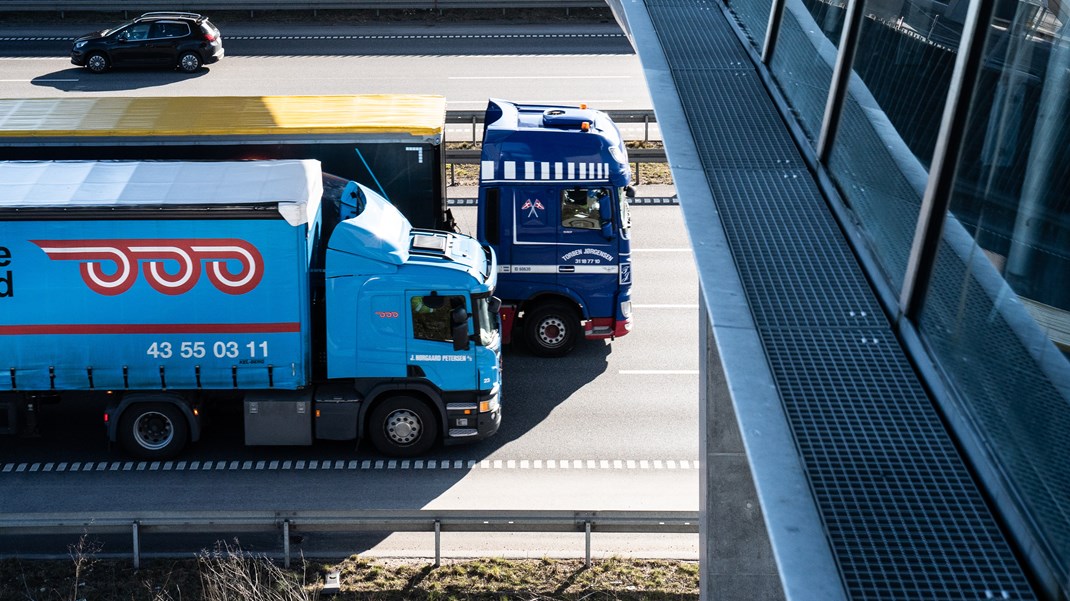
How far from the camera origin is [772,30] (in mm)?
10727

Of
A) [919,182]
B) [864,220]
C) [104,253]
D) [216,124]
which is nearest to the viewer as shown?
[919,182]

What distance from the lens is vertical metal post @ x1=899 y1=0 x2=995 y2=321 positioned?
265 inches

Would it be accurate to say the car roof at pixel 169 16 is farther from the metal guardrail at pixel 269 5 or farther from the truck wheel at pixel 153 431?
the truck wheel at pixel 153 431

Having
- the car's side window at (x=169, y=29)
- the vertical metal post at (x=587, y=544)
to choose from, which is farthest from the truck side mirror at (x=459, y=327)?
the car's side window at (x=169, y=29)

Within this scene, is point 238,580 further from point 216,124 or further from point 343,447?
point 216,124

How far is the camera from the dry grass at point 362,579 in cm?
1084

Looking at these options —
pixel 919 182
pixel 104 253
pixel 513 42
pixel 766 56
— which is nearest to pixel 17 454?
pixel 104 253

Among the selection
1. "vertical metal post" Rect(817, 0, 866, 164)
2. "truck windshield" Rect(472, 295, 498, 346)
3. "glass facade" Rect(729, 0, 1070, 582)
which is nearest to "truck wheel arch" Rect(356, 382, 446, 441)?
"truck windshield" Rect(472, 295, 498, 346)

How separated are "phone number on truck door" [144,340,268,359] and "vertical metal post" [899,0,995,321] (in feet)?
26.7

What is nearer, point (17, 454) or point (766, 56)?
point (766, 56)

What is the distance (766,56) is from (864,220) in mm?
3299

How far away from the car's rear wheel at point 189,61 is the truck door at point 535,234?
16672 millimetres

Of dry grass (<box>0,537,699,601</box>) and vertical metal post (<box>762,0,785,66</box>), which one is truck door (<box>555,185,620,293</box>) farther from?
dry grass (<box>0,537,699,601</box>)

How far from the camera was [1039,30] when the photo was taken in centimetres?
625
